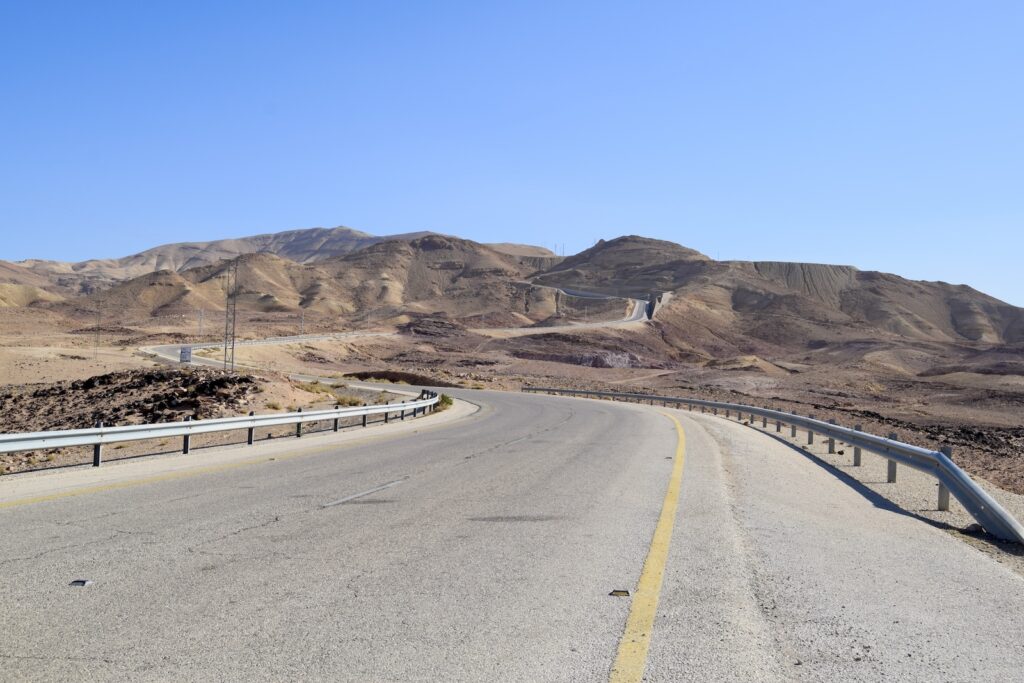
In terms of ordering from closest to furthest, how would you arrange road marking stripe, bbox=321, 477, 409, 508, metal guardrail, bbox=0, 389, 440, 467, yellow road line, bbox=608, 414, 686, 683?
yellow road line, bbox=608, 414, 686, 683 < road marking stripe, bbox=321, 477, 409, 508 < metal guardrail, bbox=0, 389, 440, 467

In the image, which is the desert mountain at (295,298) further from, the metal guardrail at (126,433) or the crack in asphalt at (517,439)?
the metal guardrail at (126,433)

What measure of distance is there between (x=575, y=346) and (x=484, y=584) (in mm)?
106134

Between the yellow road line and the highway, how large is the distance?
0.02 meters

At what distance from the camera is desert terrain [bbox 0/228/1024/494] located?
34.0 m

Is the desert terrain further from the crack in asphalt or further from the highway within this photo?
the highway

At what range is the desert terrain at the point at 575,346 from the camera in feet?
→ 111

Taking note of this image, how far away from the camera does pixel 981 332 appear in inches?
6585

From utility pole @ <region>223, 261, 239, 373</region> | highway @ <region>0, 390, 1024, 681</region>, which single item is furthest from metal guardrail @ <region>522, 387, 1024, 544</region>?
utility pole @ <region>223, 261, 239, 373</region>

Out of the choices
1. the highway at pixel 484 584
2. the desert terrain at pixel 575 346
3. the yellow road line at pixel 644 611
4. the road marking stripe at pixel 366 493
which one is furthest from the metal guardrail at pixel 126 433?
the yellow road line at pixel 644 611

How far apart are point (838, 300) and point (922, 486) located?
185m

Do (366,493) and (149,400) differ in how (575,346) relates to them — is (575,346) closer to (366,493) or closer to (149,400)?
(149,400)

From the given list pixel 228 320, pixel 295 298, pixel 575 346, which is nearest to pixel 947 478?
pixel 575 346

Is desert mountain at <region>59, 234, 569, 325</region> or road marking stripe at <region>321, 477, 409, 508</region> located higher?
desert mountain at <region>59, 234, 569, 325</region>

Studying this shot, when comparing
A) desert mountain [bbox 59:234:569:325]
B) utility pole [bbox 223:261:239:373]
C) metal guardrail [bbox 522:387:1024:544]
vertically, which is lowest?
metal guardrail [bbox 522:387:1024:544]
